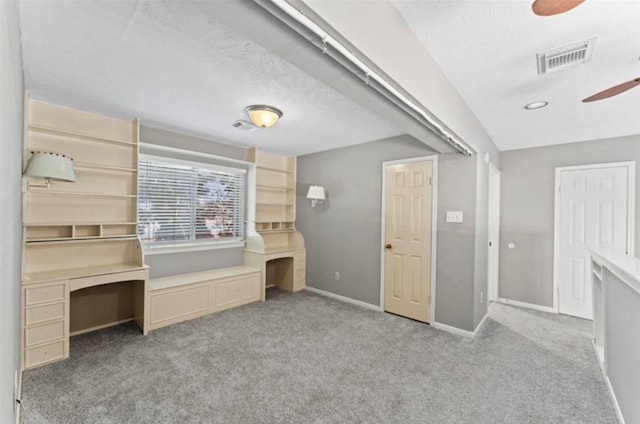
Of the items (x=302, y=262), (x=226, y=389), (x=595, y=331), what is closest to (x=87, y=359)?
(x=226, y=389)

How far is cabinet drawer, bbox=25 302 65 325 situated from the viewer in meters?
2.27

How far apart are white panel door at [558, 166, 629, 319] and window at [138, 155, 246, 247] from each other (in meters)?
4.69

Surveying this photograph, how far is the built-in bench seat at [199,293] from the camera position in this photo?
311cm

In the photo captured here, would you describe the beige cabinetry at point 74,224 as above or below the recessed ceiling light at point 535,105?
below

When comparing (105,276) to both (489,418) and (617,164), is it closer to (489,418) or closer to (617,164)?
(489,418)

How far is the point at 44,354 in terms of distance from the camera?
2.34 meters

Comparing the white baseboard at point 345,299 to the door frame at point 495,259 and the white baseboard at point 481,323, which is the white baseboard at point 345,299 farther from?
the door frame at point 495,259

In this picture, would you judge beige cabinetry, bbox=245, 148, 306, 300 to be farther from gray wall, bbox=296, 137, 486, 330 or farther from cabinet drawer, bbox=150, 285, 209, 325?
cabinet drawer, bbox=150, 285, 209, 325

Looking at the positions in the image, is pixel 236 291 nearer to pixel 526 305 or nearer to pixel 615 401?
pixel 615 401

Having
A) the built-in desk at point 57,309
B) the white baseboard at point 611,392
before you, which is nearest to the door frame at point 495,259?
the white baseboard at point 611,392

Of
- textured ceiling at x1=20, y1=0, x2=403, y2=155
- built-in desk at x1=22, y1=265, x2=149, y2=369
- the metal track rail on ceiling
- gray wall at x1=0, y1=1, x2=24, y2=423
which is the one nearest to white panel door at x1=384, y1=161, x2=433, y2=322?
textured ceiling at x1=20, y1=0, x2=403, y2=155

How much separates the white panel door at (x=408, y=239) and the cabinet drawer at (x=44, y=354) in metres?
3.47

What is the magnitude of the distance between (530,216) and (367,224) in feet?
7.85

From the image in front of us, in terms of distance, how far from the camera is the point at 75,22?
1546 mm
